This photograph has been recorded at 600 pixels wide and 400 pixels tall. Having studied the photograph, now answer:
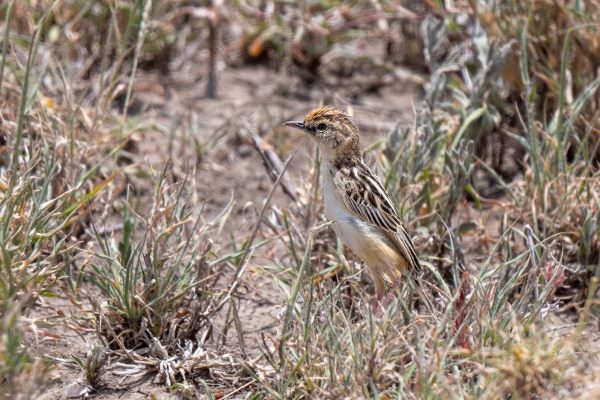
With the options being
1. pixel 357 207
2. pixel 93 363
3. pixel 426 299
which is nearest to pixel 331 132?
pixel 357 207

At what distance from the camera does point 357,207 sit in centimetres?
493

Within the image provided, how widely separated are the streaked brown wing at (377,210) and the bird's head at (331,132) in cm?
18

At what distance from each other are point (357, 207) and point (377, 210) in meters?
0.12

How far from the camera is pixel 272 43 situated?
836 centimetres

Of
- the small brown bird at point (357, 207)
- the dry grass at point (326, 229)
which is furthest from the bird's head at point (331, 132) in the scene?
the dry grass at point (326, 229)

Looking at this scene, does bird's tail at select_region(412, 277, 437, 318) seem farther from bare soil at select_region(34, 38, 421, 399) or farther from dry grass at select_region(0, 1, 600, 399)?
bare soil at select_region(34, 38, 421, 399)

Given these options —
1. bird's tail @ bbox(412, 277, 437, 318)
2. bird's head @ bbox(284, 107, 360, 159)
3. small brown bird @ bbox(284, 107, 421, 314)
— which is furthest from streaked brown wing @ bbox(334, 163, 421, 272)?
bird's tail @ bbox(412, 277, 437, 318)

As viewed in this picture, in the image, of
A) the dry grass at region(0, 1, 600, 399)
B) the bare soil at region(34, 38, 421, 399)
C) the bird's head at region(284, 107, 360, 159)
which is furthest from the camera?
the bare soil at region(34, 38, 421, 399)

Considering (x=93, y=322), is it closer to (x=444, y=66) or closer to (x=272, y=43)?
(x=444, y=66)

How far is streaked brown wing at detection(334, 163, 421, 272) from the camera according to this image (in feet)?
16.0


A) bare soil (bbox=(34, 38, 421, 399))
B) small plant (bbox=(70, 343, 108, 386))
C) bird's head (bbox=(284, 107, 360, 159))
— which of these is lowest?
small plant (bbox=(70, 343, 108, 386))

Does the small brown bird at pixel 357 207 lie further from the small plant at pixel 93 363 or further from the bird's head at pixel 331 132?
the small plant at pixel 93 363

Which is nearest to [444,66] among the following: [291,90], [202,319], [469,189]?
[469,189]

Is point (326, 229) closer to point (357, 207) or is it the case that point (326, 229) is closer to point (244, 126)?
point (357, 207)
